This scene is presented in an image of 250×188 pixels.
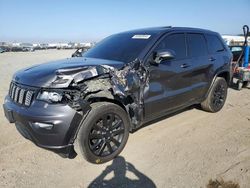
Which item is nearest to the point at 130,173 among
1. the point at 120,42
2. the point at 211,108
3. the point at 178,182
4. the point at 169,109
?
the point at 178,182

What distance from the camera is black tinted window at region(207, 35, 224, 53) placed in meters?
5.62

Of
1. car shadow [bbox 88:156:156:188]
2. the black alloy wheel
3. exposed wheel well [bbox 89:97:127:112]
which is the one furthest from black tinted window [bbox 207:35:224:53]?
car shadow [bbox 88:156:156:188]

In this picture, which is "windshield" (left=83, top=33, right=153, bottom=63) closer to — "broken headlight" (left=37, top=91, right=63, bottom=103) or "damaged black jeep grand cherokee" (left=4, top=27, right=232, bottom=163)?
"damaged black jeep grand cherokee" (left=4, top=27, right=232, bottom=163)

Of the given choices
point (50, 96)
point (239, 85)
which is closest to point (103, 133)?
point (50, 96)

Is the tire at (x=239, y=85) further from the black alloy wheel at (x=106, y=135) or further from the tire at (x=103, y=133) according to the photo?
the black alloy wheel at (x=106, y=135)

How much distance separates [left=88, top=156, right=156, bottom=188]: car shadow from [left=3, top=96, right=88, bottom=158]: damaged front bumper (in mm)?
566

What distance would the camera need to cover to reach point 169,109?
4652mm

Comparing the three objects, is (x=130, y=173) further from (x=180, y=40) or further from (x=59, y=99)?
(x=180, y=40)

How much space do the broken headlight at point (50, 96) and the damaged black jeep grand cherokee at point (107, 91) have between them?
0.04 ft

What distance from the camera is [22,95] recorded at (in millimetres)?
3467

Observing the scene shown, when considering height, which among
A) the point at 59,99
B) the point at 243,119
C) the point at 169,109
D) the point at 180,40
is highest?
the point at 180,40

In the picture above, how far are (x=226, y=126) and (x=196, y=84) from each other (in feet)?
3.35

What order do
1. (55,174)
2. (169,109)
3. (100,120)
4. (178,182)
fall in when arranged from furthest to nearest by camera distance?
(169,109), (100,120), (55,174), (178,182)

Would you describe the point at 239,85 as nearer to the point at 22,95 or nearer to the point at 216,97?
the point at 216,97
